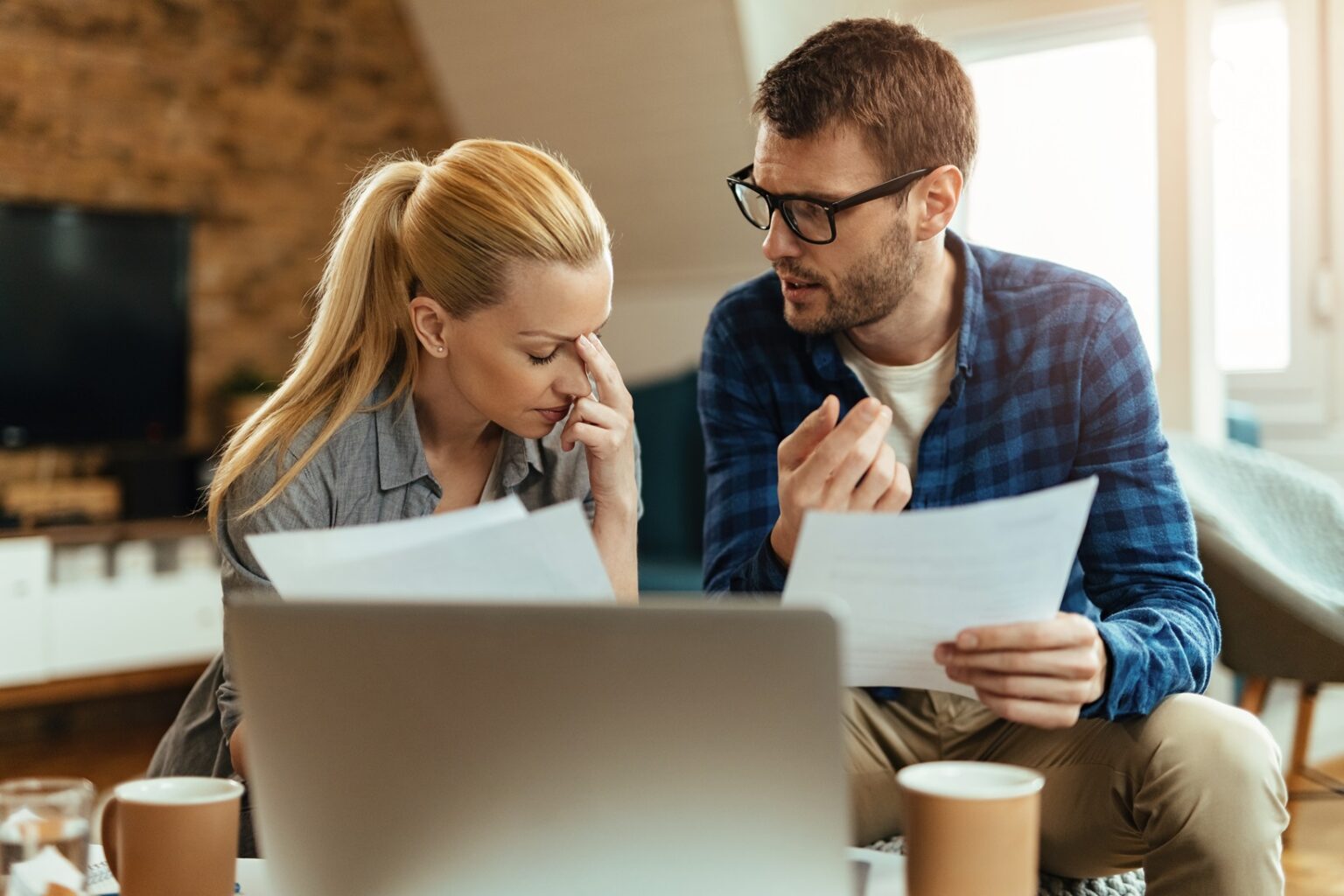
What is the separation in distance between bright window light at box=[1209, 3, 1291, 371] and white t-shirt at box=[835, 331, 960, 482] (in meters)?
1.91

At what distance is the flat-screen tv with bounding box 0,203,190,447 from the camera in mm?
3670

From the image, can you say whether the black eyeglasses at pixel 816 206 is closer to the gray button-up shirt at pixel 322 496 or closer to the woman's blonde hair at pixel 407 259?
the woman's blonde hair at pixel 407 259

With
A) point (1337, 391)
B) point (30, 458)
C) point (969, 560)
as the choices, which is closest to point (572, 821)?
point (969, 560)

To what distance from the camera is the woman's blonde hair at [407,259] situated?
1.38 metres

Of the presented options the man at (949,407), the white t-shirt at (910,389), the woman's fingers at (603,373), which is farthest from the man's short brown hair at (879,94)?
the woman's fingers at (603,373)

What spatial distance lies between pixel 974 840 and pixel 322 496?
2.93 feet

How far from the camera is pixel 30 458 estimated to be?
3.75 metres

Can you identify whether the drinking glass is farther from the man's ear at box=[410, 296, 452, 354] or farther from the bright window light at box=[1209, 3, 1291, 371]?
the bright window light at box=[1209, 3, 1291, 371]

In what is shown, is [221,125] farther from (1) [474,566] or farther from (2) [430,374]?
(1) [474,566]

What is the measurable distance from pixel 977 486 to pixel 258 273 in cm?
326

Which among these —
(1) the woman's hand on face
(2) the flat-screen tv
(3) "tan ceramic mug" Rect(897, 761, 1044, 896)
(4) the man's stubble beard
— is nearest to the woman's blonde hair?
(1) the woman's hand on face

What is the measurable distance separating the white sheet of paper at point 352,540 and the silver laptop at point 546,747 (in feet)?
0.21

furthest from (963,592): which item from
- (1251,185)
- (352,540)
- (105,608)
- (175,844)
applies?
(105,608)

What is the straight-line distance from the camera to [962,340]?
1494 mm
